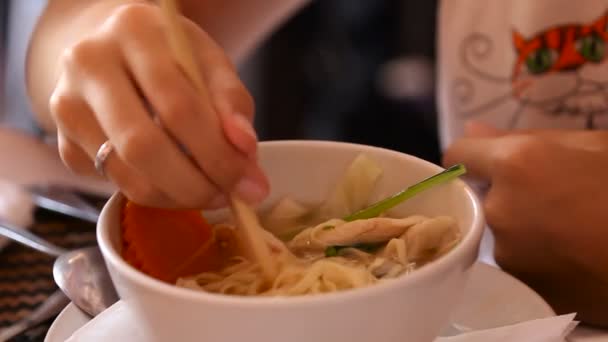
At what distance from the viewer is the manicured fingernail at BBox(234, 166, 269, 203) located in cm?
41

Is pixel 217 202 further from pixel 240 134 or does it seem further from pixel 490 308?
pixel 490 308

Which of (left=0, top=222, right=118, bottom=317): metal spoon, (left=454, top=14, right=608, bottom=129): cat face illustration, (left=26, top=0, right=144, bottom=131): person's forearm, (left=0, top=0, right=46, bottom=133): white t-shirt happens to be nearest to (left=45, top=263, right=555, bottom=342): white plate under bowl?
(left=0, top=222, right=118, bottom=317): metal spoon

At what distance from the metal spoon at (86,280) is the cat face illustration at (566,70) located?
2.28ft

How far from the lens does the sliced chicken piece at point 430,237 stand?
423 millimetres

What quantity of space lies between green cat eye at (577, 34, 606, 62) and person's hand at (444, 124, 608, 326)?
0.39 m

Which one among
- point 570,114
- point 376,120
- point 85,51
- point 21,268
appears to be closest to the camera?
point 85,51

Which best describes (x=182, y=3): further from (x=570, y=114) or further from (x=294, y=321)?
(x=294, y=321)

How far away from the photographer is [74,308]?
0.48 m

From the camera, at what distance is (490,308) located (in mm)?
468

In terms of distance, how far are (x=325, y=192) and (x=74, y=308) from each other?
8.1 inches

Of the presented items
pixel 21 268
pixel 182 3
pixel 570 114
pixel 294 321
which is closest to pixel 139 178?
pixel 294 321

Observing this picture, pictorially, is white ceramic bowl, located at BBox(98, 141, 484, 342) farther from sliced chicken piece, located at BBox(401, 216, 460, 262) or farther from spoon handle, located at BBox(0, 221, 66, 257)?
spoon handle, located at BBox(0, 221, 66, 257)

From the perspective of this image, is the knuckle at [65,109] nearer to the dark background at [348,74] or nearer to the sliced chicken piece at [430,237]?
the sliced chicken piece at [430,237]

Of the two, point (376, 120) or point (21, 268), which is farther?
point (376, 120)
